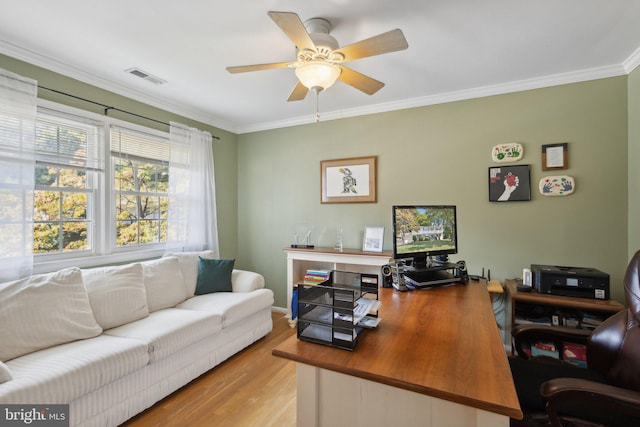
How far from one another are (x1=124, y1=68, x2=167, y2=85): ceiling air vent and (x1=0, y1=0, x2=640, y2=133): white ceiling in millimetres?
53

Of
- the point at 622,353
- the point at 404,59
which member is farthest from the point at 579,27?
the point at 622,353

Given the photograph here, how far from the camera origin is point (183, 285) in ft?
9.77

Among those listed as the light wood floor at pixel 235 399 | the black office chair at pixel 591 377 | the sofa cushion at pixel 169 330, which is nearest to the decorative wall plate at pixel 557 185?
the black office chair at pixel 591 377

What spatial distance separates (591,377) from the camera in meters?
1.43

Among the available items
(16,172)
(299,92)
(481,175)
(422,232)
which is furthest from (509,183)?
(16,172)

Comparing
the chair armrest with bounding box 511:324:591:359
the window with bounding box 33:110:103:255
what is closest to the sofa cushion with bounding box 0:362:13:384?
the window with bounding box 33:110:103:255

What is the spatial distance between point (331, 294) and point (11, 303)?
209 cm

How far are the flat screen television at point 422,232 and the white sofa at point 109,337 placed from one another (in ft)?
5.51

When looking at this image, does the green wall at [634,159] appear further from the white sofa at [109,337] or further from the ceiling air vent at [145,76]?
the ceiling air vent at [145,76]

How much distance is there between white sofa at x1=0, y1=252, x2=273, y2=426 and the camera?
5.41ft

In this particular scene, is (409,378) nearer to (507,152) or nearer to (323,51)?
(323,51)

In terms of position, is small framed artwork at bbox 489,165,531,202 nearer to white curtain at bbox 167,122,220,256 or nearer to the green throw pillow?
the green throw pillow

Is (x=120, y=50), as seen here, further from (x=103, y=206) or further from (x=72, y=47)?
(x=103, y=206)

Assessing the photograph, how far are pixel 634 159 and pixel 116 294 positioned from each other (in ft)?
13.9
